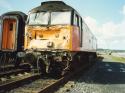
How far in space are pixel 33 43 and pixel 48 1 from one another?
2500 mm

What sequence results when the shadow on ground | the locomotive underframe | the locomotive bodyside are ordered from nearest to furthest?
1. the locomotive underframe
2. the shadow on ground
3. the locomotive bodyside

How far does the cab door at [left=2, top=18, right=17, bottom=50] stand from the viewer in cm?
1619

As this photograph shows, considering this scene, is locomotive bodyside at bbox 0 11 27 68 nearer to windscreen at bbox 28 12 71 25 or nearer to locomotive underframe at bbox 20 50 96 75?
windscreen at bbox 28 12 71 25

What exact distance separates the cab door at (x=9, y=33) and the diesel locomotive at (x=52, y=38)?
3.12 meters

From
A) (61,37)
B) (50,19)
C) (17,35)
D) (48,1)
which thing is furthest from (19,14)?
(61,37)

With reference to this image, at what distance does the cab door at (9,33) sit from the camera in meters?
16.2

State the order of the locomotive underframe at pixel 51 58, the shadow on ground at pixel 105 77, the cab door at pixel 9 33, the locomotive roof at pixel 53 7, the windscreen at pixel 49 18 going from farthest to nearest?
1. the cab door at pixel 9 33
2. the locomotive roof at pixel 53 7
3. the shadow on ground at pixel 105 77
4. the windscreen at pixel 49 18
5. the locomotive underframe at pixel 51 58

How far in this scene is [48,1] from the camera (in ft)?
46.2

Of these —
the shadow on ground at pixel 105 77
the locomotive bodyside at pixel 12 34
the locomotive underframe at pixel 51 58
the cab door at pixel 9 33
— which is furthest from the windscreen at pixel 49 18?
the cab door at pixel 9 33

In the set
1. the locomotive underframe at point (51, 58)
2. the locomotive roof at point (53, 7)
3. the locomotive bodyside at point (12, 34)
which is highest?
the locomotive roof at point (53, 7)

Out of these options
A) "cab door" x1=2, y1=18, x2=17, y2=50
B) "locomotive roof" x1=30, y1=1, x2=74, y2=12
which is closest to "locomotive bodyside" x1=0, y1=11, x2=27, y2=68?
"cab door" x1=2, y1=18, x2=17, y2=50

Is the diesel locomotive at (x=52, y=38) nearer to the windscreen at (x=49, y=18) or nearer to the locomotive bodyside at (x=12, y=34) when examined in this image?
the windscreen at (x=49, y=18)

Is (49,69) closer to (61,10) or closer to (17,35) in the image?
(61,10)

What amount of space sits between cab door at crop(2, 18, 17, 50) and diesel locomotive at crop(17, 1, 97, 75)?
10.2 feet
